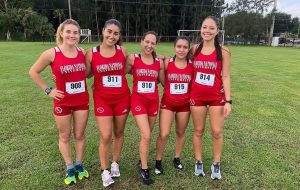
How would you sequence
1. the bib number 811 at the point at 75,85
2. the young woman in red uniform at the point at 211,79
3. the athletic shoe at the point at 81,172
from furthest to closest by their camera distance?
the athletic shoe at the point at 81,172, the young woman in red uniform at the point at 211,79, the bib number 811 at the point at 75,85

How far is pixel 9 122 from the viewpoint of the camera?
231 inches

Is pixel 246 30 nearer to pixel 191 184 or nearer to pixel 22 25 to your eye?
pixel 22 25

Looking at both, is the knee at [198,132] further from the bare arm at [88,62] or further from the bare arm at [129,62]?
the bare arm at [88,62]

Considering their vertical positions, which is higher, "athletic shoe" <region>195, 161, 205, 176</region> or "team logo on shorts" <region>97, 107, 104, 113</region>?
"team logo on shorts" <region>97, 107, 104, 113</region>

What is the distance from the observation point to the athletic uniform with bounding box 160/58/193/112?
368 centimetres

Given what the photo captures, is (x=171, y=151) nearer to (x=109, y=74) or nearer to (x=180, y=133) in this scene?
(x=180, y=133)

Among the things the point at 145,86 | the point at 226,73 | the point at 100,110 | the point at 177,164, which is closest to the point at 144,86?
the point at 145,86

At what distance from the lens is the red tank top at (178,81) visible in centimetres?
368

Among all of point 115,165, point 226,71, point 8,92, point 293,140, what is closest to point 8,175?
point 115,165

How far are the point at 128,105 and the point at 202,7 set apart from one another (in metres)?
Result: 48.7

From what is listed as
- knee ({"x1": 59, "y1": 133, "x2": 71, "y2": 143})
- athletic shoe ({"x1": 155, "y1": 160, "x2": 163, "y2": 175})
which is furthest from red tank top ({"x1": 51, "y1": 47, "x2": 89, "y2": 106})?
athletic shoe ({"x1": 155, "y1": 160, "x2": 163, "y2": 175})

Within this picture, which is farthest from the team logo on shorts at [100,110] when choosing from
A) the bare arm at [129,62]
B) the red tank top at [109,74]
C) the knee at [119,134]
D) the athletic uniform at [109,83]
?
the bare arm at [129,62]

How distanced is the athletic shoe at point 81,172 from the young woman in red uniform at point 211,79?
1.54 metres

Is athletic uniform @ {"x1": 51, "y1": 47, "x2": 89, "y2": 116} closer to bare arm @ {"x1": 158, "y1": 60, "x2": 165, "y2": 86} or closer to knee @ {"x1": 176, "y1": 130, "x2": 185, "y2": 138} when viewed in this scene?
bare arm @ {"x1": 158, "y1": 60, "x2": 165, "y2": 86}
